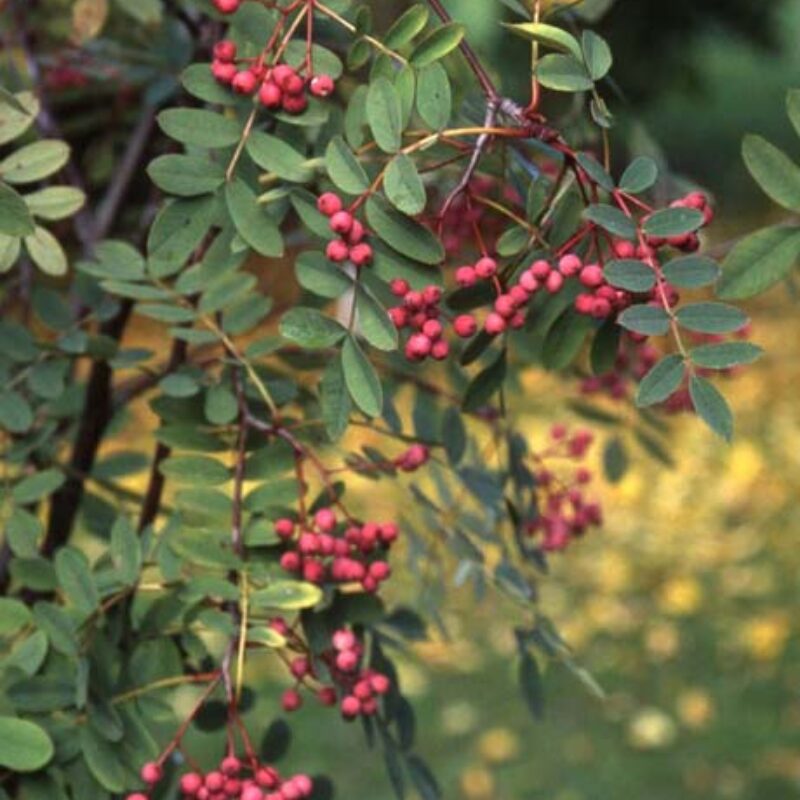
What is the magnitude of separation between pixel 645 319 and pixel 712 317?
78 millimetres

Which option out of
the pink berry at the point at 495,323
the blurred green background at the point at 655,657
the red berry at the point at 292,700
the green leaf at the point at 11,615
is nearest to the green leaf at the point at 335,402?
the pink berry at the point at 495,323

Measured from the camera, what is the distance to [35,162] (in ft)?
4.33

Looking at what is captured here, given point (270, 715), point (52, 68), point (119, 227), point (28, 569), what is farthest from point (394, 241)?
point (270, 715)

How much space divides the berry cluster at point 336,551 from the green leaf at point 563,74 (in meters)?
0.38

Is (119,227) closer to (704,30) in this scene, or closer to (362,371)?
(362,371)

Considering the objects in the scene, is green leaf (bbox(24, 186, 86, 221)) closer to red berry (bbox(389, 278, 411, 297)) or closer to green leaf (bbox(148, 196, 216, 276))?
green leaf (bbox(148, 196, 216, 276))

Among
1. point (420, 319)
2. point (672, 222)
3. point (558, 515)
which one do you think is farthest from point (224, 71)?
point (558, 515)

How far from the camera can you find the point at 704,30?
8844mm

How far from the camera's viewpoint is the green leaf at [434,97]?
113cm

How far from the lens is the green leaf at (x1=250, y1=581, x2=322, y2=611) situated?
125 cm

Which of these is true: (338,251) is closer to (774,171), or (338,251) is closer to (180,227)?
(180,227)

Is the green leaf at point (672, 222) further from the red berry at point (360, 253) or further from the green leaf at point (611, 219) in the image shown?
the red berry at point (360, 253)

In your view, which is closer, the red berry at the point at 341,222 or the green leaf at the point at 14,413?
the red berry at the point at 341,222

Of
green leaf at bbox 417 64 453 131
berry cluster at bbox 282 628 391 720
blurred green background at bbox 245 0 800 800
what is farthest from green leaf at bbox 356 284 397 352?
blurred green background at bbox 245 0 800 800
